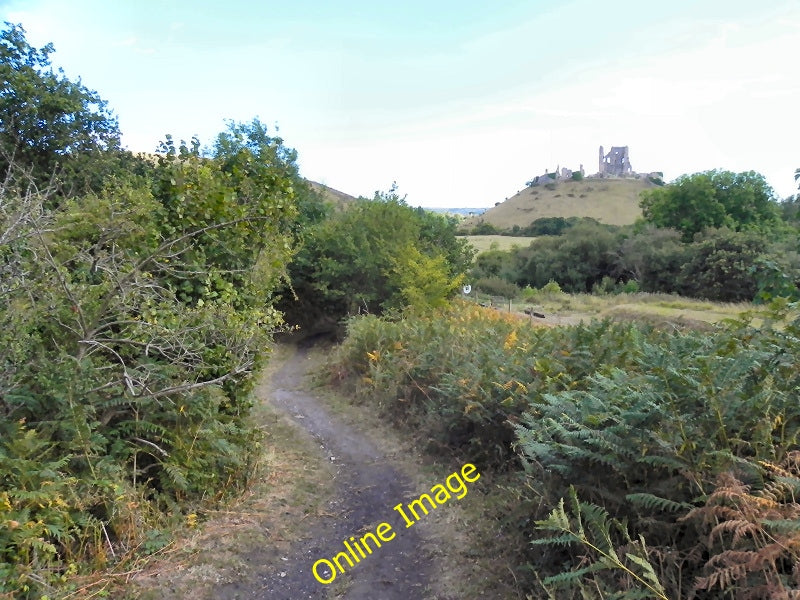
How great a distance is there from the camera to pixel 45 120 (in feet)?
66.5

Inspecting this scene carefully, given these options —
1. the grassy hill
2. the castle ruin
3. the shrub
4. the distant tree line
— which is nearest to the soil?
the shrub

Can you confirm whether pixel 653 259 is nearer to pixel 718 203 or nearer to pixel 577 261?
pixel 577 261

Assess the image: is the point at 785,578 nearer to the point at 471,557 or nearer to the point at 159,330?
the point at 471,557

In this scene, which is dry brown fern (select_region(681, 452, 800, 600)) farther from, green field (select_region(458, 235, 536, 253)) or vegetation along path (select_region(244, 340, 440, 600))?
green field (select_region(458, 235, 536, 253))

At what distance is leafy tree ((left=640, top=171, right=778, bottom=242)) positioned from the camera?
1969 inches

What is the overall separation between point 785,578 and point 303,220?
68.1 ft

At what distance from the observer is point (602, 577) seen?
130 inches

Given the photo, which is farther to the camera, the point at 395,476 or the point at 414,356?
the point at 414,356

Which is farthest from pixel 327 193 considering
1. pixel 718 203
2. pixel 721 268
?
pixel 718 203

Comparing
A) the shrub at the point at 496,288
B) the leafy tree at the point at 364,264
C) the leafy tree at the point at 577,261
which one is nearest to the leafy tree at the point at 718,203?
the leafy tree at the point at 577,261

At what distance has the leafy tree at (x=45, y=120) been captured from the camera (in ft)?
63.0

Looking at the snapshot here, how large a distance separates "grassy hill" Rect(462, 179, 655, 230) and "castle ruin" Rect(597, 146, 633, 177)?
1194 cm

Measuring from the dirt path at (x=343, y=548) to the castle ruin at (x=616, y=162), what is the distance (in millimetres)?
111245

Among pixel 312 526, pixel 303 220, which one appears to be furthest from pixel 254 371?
pixel 303 220
